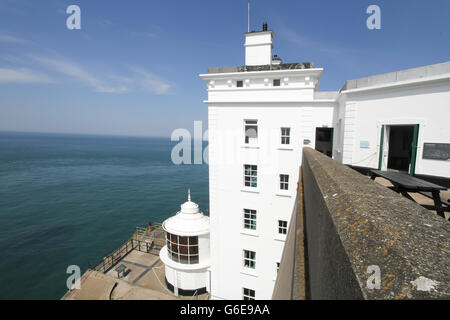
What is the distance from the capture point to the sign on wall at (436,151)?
26.9 feet

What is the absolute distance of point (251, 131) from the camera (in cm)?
1452

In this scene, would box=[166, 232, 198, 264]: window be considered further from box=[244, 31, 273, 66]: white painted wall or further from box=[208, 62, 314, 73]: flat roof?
box=[244, 31, 273, 66]: white painted wall

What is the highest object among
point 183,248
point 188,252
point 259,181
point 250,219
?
point 259,181

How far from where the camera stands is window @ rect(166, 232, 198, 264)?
17.5m

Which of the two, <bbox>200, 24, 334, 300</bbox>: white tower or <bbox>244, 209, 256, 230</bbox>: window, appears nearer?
<bbox>200, 24, 334, 300</bbox>: white tower

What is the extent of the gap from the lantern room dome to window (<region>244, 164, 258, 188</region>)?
18.0ft

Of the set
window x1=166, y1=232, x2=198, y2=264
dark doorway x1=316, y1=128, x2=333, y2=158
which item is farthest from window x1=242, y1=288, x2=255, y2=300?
dark doorway x1=316, y1=128, x2=333, y2=158

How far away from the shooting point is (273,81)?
14.0 metres

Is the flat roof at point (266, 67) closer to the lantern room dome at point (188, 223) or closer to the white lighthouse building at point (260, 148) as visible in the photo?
the white lighthouse building at point (260, 148)

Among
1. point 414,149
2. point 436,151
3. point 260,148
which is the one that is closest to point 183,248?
point 260,148

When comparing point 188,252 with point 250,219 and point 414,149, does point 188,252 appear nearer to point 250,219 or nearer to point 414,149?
point 250,219

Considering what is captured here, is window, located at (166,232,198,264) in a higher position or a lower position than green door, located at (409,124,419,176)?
lower

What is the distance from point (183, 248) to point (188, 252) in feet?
1.72
